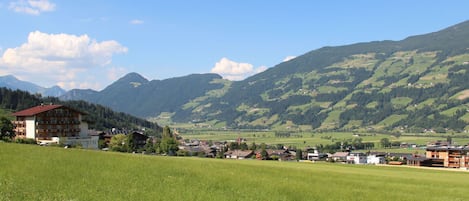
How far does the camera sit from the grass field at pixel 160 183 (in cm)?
2908

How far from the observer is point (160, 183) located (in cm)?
3312

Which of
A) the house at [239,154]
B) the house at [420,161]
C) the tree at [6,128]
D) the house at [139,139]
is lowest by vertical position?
the house at [420,161]

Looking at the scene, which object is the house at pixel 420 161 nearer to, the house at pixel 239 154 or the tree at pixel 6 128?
the house at pixel 239 154

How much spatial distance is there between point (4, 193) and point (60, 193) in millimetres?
2953

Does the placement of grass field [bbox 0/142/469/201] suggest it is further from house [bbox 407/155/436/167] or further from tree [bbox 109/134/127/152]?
house [bbox 407/155/436/167]

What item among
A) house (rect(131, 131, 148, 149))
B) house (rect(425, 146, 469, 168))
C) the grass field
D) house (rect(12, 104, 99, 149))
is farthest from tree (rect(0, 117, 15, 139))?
house (rect(425, 146, 469, 168))

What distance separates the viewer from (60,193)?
27.9 m

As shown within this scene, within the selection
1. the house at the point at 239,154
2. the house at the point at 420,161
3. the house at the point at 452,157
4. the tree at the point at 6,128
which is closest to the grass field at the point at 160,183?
the tree at the point at 6,128

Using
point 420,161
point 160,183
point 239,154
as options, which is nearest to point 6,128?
point 239,154

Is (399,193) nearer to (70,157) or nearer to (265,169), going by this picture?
(265,169)

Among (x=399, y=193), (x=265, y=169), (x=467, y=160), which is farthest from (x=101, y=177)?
(x=467, y=160)

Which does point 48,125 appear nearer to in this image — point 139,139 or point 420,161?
point 139,139

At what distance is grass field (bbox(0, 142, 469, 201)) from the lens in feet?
95.4

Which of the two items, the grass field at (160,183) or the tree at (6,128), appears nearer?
the grass field at (160,183)
